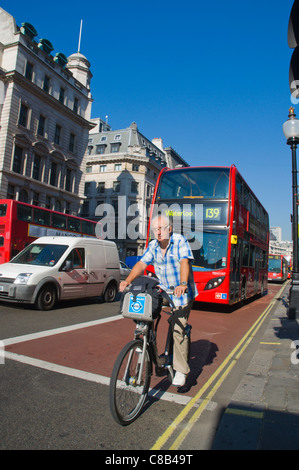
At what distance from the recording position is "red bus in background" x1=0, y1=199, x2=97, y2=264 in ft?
49.7

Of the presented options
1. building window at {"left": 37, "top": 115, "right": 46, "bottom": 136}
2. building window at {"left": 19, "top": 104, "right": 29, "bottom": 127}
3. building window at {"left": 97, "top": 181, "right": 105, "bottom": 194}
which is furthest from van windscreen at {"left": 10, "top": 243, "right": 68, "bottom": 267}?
building window at {"left": 97, "top": 181, "right": 105, "bottom": 194}

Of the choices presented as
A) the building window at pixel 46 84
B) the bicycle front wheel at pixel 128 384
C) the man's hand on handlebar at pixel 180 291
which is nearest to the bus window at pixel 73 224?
the man's hand on handlebar at pixel 180 291

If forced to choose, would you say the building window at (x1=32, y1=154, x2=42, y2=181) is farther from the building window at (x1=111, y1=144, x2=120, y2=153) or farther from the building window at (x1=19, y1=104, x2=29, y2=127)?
the building window at (x1=111, y1=144, x2=120, y2=153)

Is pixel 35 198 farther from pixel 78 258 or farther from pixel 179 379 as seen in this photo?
pixel 179 379

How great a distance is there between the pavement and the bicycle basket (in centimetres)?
106

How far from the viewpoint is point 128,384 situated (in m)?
2.74

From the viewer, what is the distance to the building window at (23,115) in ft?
99.1

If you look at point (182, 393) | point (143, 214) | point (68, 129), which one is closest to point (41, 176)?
point (68, 129)

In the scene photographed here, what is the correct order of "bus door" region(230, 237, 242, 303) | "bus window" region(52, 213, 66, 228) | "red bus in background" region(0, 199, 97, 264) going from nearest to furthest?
"bus door" region(230, 237, 242, 303) → "red bus in background" region(0, 199, 97, 264) → "bus window" region(52, 213, 66, 228)

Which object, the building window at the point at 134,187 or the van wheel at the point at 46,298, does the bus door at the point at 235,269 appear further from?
the building window at the point at 134,187

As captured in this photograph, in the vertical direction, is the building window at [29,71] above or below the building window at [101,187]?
above

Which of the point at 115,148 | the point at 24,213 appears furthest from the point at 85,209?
the point at 24,213

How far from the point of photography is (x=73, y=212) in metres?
37.1

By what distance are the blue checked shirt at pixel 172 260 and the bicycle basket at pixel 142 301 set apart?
1.59 ft
